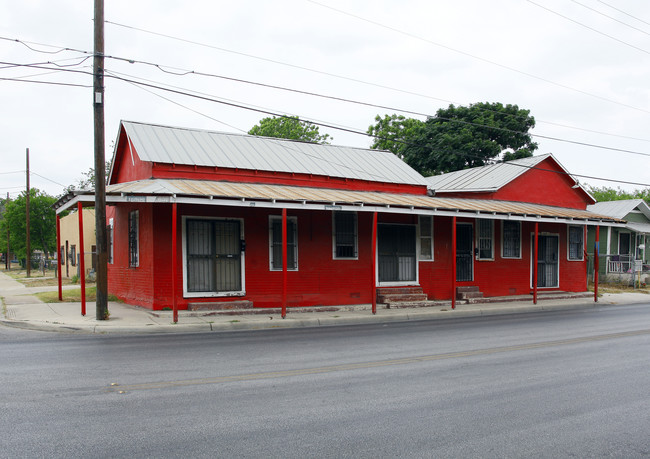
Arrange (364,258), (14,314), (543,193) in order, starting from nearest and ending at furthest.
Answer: (14,314), (364,258), (543,193)

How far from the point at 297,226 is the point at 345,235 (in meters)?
1.70

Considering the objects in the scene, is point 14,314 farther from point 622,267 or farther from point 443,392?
point 622,267

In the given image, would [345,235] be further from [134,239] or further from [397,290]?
[134,239]

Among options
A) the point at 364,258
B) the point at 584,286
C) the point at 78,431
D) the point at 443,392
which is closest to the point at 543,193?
the point at 584,286

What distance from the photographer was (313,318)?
14.1 metres

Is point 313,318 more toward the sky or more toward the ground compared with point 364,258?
more toward the ground

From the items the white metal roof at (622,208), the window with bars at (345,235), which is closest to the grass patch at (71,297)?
the window with bars at (345,235)

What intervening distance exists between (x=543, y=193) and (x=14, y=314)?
63.7 ft

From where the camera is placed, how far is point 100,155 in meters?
12.5

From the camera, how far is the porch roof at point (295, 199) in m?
12.6

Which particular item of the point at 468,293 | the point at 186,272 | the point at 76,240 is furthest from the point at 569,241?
the point at 76,240

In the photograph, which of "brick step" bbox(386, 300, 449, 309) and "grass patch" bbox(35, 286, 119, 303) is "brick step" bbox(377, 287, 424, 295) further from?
"grass patch" bbox(35, 286, 119, 303)

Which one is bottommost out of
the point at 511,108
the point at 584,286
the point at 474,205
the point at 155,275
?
the point at 584,286

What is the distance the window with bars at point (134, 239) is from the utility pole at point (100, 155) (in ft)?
9.15
